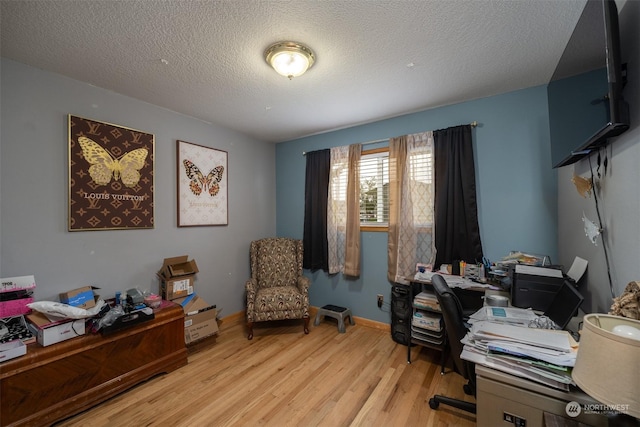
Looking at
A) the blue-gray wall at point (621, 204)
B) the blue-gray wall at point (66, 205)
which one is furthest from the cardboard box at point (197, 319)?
the blue-gray wall at point (621, 204)

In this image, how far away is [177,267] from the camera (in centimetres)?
268

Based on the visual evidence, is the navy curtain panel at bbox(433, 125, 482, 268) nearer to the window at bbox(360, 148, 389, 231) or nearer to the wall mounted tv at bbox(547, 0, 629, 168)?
the window at bbox(360, 148, 389, 231)

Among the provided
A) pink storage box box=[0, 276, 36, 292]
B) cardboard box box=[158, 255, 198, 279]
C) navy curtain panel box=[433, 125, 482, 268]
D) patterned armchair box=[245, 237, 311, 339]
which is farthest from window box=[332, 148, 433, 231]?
pink storage box box=[0, 276, 36, 292]

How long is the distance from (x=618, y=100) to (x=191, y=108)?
3150 mm

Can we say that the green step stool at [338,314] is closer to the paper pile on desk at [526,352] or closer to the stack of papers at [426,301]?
the stack of papers at [426,301]

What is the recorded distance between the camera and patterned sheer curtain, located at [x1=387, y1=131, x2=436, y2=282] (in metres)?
2.69

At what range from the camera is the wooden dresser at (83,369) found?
1499 mm

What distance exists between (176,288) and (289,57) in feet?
7.74

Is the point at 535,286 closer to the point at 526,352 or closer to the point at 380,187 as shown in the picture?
the point at 526,352

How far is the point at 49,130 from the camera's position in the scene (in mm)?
1952

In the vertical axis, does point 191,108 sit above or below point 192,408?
above

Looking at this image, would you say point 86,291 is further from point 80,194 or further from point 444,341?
point 444,341

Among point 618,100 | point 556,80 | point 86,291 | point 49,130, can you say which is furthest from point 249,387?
point 556,80

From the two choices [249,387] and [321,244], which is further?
[321,244]
